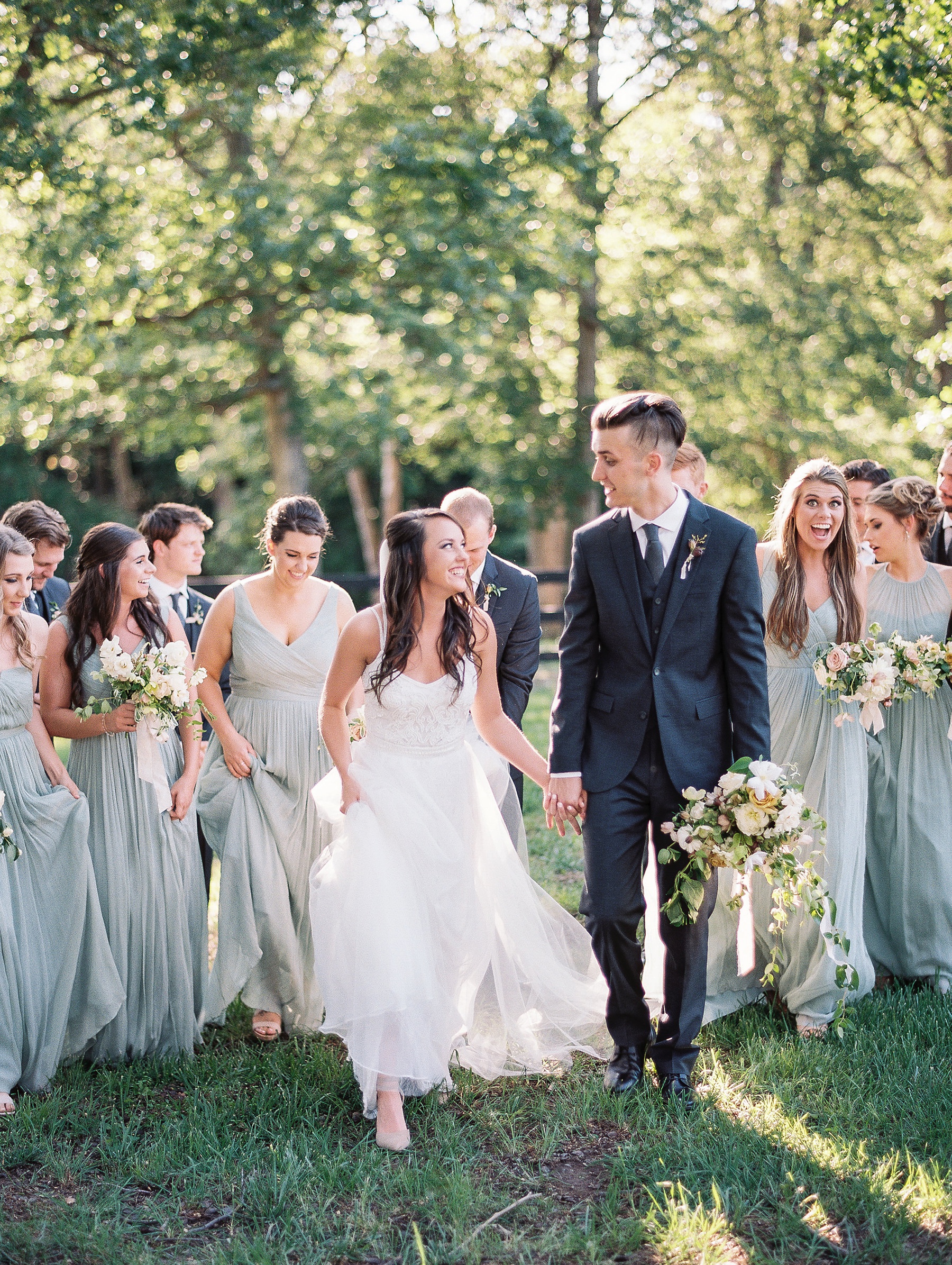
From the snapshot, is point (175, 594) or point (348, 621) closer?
point (348, 621)

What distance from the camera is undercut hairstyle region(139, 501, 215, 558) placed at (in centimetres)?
608

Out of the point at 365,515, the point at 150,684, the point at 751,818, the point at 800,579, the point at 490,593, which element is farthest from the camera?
the point at 365,515

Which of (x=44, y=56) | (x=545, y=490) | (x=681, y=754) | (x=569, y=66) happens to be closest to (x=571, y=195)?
(x=569, y=66)

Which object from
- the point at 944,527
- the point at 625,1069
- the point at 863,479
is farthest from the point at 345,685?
the point at 863,479

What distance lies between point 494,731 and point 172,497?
32.3m

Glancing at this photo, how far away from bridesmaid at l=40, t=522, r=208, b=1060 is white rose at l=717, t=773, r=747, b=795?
95.5 inches

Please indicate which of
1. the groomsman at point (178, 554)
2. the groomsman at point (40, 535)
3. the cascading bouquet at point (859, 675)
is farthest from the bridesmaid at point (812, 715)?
the groomsman at point (40, 535)

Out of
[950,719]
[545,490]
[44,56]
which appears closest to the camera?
[950,719]

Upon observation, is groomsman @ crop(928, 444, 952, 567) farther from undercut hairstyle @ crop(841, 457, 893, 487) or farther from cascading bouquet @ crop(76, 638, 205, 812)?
cascading bouquet @ crop(76, 638, 205, 812)

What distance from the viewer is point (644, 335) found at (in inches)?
802

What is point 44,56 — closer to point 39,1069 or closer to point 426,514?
point 426,514

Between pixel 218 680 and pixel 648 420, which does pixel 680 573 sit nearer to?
pixel 648 420

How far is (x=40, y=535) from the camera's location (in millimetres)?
5734

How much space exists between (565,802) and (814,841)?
153cm
